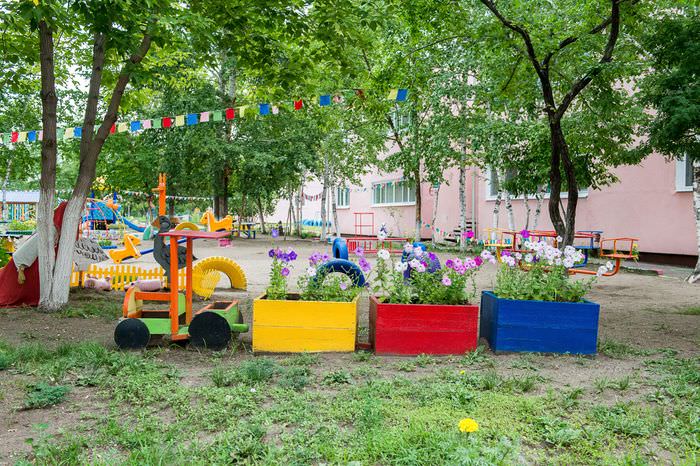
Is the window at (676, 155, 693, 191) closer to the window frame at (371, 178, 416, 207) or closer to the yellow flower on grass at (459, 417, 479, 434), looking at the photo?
the yellow flower on grass at (459, 417, 479, 434)

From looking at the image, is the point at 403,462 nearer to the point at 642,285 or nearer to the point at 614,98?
the point at 614,98

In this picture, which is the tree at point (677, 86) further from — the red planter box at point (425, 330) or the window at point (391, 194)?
the window at point (391, 194)

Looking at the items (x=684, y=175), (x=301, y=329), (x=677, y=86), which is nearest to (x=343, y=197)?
(x=684, y=175)

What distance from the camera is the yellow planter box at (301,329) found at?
213 inches

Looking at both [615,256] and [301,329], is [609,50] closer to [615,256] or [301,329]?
[615,256]

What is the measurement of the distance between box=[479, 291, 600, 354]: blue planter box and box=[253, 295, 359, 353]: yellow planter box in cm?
143

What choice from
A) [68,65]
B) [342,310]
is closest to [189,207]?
[68,65]

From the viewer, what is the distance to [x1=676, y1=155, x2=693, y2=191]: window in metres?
14.2

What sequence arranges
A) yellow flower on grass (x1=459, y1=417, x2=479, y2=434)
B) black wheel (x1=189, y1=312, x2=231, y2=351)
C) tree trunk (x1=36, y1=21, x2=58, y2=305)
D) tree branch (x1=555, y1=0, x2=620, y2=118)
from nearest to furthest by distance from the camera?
yellow flower on grass (x1=459, y1=417, x2=479, y2=434)
black wheel (x1=189, y1=312, x2=231, y2=351)
tree branch (x1=555, y1=0, x2=620, y2=118)
tree trunk (x1=36, y1=21, x2=58, y2=305)

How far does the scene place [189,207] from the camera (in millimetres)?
59062

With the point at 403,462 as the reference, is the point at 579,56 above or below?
above

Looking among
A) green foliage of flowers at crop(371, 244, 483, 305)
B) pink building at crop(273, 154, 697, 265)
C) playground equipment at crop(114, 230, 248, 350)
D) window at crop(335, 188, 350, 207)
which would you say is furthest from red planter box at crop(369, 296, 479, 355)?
window at crop(335, 188, 350, 207)

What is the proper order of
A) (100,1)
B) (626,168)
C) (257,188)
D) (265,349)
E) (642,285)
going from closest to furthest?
(265,349) → (100,1) → (642,285) → (626,168) → (257,188)

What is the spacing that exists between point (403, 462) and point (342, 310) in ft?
8.37
